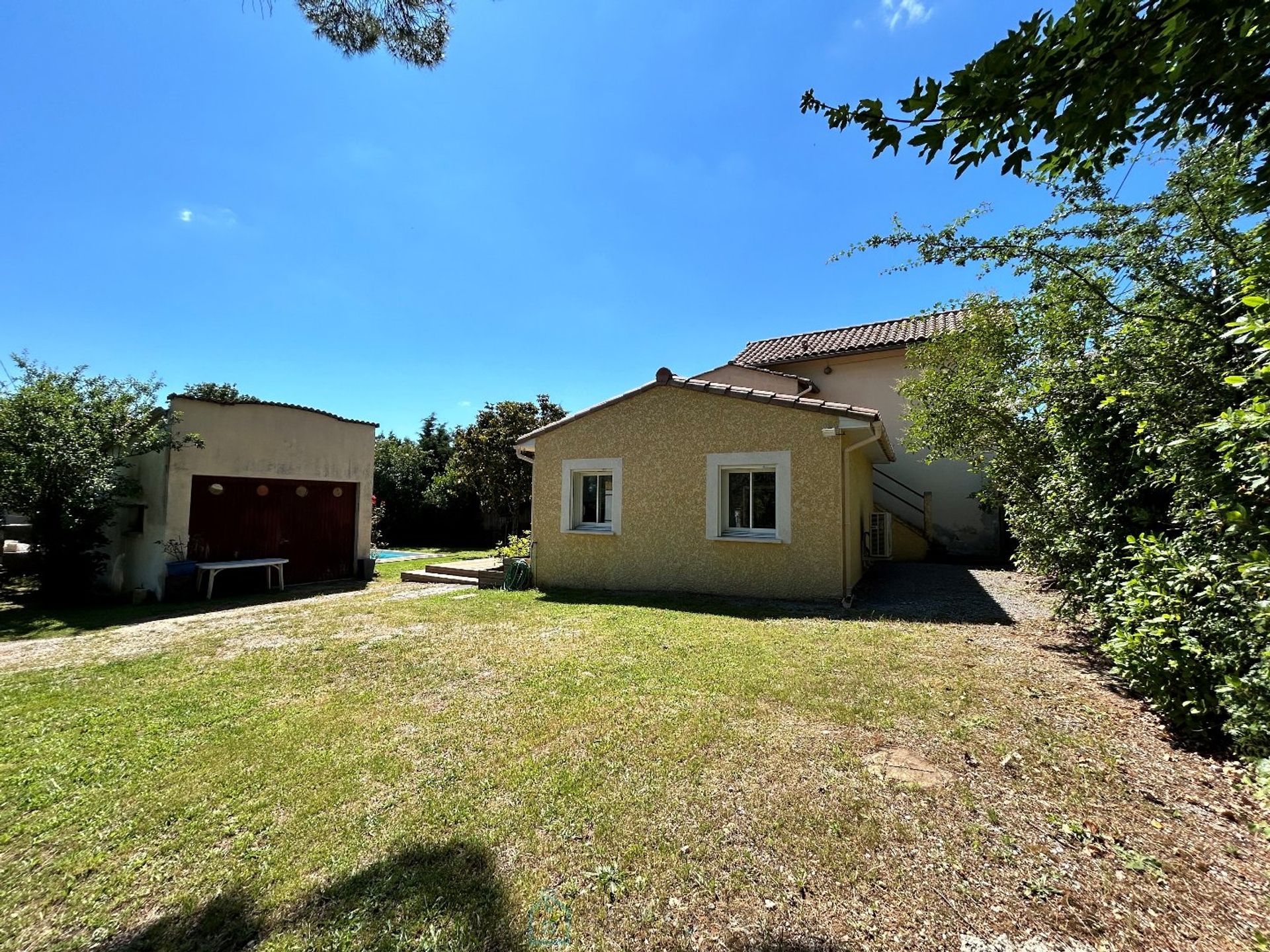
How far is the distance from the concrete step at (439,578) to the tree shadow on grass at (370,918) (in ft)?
33.9

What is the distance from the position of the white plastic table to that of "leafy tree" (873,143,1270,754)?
44.3 feet

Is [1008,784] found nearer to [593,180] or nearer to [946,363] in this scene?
[946,363]

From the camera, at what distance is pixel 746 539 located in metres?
9.05

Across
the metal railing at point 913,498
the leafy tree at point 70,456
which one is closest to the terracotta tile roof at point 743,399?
the metal railing at point 913,498

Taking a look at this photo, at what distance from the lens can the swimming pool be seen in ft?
58.6

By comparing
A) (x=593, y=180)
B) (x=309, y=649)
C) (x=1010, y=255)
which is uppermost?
(x=593, y=180)

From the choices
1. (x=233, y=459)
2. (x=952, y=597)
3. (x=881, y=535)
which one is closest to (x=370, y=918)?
(x=952, y=597)

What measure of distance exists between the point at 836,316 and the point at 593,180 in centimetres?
820

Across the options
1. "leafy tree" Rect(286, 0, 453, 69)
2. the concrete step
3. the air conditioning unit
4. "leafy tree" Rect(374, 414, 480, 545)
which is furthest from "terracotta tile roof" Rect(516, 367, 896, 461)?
"leafy tree" Rect(374, 414, 480, 545)

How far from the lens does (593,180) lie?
984 cm

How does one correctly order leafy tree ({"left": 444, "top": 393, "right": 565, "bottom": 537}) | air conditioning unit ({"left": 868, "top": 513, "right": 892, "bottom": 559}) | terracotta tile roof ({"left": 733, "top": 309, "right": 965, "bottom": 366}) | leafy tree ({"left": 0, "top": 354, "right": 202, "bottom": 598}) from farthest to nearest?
leafy tree ({"left": 444, "top": 393, "right": 565, "bottom": 537}) → terracotta tile roof ({"left": 733, "top": 309, "right": 965, "bottom": 366}) → air conditioning unit ({"left": 868, "top": 513, "right": 892, "bottom": 559}) → leafy tree ({"left": 0, "top": 354, "right": 202, "bottom": 598})

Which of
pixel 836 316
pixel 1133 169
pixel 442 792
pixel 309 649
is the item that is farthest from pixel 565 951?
pixel 836 316

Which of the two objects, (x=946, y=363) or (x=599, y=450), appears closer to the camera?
(x=946, y=363)

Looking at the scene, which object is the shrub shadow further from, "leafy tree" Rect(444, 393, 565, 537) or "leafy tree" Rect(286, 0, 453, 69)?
"leafy tree" Rect(444, 393, 565, 537)
